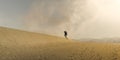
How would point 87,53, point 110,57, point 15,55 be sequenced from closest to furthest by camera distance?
point 110,57 < point 87,53 < point 15,55

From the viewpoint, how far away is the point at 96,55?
A: 26.7m

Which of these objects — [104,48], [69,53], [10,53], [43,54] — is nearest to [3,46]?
[10,53]

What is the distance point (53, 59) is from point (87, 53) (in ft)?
12.1

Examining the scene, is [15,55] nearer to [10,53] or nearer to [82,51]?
[10,53]

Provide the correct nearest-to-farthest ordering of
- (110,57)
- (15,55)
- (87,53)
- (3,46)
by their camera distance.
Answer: (110,57) → (87,53) → (15,55) → (3,46)

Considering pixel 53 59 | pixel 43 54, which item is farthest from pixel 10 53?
pixel 53 59

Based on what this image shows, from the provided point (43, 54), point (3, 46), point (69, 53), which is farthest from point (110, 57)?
point (3, 46)

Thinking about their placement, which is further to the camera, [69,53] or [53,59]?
[69,53]

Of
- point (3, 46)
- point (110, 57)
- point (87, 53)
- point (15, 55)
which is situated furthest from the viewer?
point (3, 46)

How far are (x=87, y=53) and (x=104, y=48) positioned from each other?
9.82 feet

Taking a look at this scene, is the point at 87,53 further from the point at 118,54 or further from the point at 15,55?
the point at 15,55

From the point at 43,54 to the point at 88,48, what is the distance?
5.20m

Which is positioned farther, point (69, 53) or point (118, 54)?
point (69, 53)

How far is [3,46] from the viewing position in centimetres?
3491
